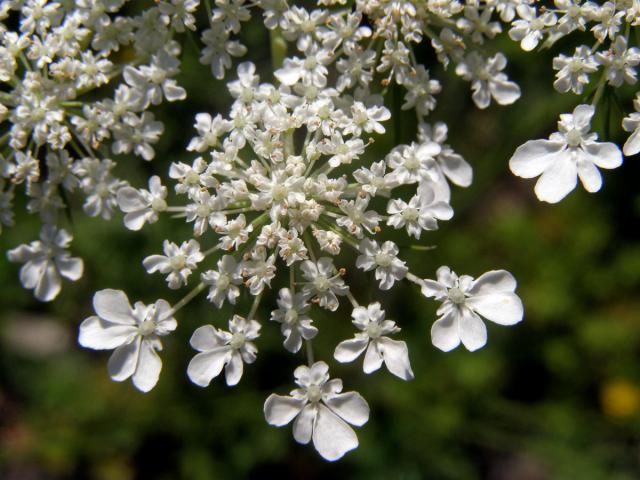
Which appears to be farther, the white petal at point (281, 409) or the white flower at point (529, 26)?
the white flower at point (529, 26)

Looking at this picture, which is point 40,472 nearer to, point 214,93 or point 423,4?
point 214,93

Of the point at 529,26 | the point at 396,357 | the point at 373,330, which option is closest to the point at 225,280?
the point at 373,330

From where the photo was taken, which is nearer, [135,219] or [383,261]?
[383,261]

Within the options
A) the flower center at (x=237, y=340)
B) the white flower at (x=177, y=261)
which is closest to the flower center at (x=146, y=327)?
the white flower at (x=177, y=261)

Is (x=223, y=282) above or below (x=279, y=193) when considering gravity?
below

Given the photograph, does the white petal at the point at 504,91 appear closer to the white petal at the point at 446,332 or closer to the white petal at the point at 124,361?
the white petal at the point at 446,332

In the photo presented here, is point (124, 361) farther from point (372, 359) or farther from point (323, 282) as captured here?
point (372, 359)

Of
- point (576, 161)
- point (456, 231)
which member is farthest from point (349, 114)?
point (456, 231)
